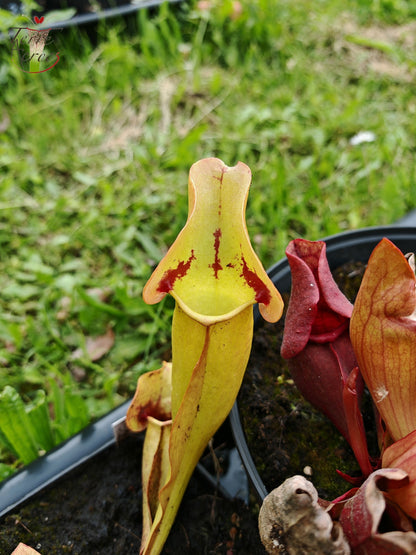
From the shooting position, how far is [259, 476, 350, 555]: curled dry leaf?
494mm

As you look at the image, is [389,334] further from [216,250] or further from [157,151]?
[157,151]

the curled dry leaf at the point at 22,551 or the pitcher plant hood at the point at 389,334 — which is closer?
the pitcher plant hood at the point at 389,334

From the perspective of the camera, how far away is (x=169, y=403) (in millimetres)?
820

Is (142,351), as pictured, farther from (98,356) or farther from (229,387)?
(229,387)

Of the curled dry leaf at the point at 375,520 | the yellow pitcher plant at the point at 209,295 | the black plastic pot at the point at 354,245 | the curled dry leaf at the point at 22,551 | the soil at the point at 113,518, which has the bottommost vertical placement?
the soil at the point at 113,518

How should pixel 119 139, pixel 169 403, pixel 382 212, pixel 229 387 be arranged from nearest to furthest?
pixel 229 387
pixel 169 403
pixel 382 212
pixel 119 139

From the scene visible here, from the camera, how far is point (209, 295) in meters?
0.69

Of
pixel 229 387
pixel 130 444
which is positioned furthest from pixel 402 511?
pixel 130 444

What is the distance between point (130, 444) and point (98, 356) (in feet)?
1.52

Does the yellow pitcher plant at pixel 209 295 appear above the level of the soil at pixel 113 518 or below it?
above

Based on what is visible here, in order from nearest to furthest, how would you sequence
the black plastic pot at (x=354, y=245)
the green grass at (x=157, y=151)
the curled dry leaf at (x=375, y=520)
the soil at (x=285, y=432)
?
the curled dry leaf at (x=375, y=520)
the soil at (x=285, y=432)
the black plastic pot at (x=354, y=245)
the green grass at (x=157, y=151)

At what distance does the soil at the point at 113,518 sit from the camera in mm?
800

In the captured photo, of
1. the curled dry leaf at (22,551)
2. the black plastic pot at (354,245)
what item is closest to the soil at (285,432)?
the black plastic pot at (354,245)

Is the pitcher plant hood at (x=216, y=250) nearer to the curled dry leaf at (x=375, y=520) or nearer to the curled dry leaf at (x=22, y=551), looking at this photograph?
the curled dry leaf at (x=375, y=520)
